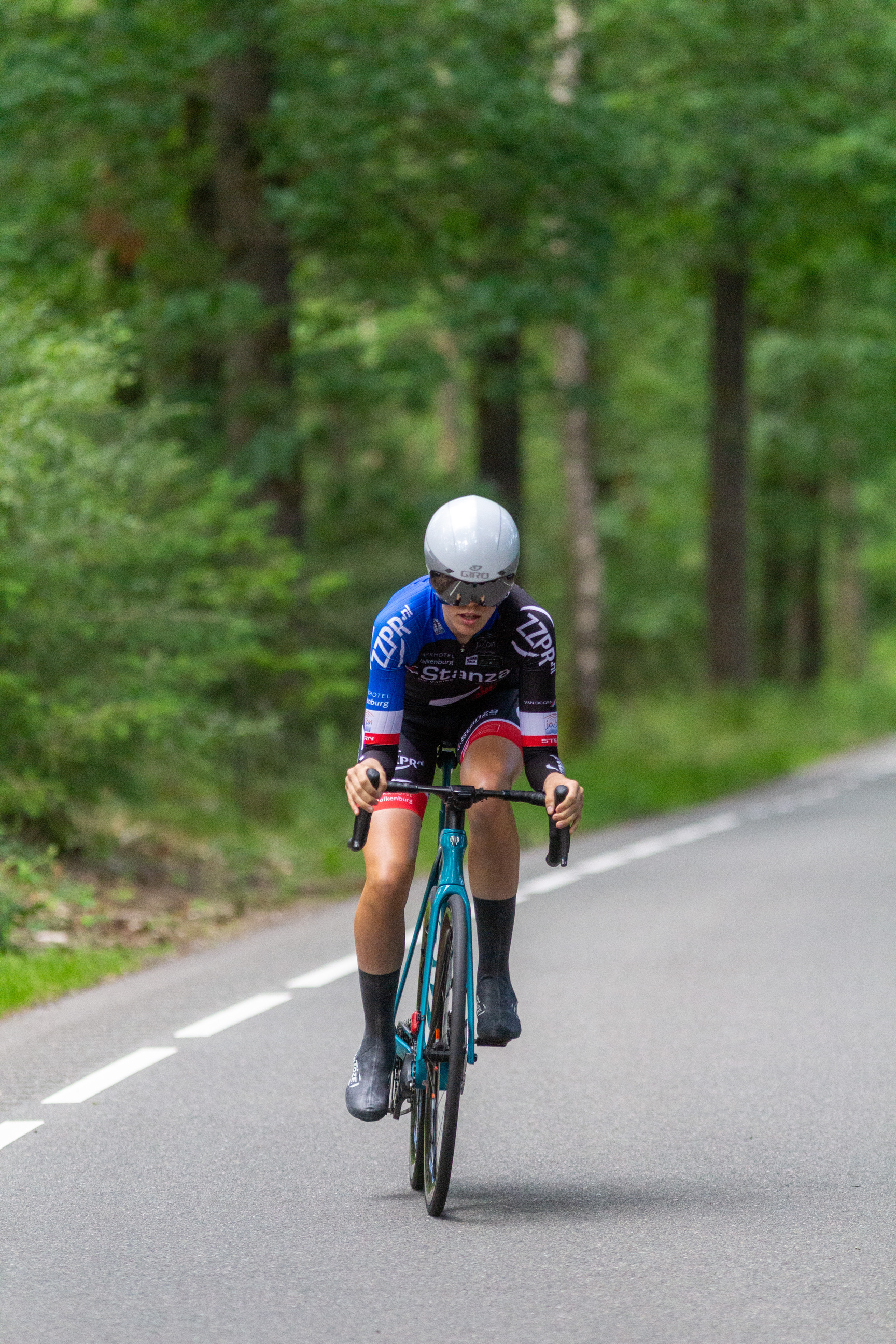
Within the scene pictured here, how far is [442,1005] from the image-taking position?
5578 millimetres

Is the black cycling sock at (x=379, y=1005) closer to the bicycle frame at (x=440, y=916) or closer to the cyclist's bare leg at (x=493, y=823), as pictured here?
the bicycle frame at (x=440, y=916)

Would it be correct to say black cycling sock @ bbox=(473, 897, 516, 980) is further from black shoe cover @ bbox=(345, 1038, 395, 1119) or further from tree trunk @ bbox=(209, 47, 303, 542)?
tree trunk @ bbox=(209, 47, 303, 542)

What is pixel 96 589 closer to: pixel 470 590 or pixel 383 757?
pixel 383 757

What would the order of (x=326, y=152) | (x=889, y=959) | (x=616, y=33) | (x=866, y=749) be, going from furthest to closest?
(x=866, y=749)
(x=616, y=33)
(x=326, y=152)
(x=889, y=959)

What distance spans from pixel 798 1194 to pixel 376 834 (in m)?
1.61

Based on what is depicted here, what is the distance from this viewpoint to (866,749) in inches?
1281

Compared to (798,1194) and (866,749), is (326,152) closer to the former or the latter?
(798,1194)

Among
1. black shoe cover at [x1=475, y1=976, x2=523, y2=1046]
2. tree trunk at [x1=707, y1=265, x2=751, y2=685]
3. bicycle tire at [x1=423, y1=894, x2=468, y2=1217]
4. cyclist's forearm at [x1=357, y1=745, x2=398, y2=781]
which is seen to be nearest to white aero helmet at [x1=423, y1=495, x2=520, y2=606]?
cyclist's forearm at [x1=357, y1=745, x2=398, y2=781]

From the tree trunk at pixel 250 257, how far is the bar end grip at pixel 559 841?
1182 centimetres

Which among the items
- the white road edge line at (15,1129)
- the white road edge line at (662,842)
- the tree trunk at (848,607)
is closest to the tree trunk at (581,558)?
the white road edge line at (662,842)

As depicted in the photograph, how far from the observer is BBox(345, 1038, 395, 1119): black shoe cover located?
5.64 meters

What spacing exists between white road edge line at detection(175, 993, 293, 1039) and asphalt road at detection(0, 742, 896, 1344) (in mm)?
70

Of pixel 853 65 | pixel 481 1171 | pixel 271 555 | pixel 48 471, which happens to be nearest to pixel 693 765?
pixel 853 65

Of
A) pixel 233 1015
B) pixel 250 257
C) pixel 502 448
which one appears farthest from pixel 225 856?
pixel 502 448
